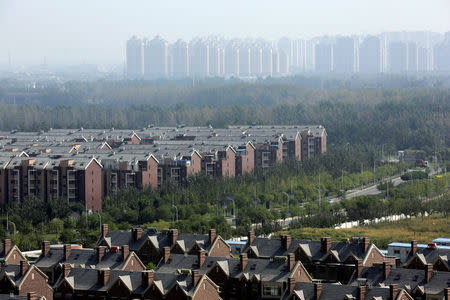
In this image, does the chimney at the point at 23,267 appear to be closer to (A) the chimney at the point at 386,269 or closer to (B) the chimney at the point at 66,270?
(B) the chimney at the point at 66,270

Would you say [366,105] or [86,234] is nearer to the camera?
[86,234]

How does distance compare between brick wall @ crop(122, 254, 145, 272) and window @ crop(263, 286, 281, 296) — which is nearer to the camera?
window @ crop(263, 286, 281, 296)

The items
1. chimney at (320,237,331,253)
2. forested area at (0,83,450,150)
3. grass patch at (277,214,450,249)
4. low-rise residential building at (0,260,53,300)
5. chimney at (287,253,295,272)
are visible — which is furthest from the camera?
forested area at (0,83,450,150)

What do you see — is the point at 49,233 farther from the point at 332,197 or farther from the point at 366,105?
the point at 366,105

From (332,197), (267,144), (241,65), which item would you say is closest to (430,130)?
(267,144)

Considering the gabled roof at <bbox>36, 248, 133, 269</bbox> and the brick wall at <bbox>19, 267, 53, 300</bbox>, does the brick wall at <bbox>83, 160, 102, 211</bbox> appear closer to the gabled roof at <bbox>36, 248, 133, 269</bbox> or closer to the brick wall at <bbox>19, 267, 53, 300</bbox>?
the gabled roof at <bbox>36, 248, 133, 269</bbox>

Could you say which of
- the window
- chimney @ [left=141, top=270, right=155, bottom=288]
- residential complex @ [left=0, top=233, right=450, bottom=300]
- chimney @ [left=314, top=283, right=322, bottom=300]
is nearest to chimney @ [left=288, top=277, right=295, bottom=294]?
residential complex @ [left=0, top=233, right=450, bottom=300]
